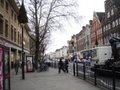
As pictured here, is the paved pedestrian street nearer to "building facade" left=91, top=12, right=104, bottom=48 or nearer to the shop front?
the shop front

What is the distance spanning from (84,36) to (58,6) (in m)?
83.7

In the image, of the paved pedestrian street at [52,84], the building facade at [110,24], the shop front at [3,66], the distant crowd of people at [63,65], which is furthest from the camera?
the building facade at [110,24]

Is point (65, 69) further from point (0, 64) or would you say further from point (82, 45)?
point (82, 45)

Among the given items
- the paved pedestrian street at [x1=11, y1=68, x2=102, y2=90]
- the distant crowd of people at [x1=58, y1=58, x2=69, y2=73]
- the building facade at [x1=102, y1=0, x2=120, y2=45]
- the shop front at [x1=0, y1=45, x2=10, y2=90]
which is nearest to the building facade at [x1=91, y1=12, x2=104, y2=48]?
the building facade at [x1=102, y1=0, x2=120, y2=45]

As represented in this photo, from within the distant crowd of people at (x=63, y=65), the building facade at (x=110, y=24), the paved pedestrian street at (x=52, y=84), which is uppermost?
the building facade at (x=110, y=24)

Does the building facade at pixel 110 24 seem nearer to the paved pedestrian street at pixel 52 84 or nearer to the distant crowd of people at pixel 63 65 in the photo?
the distant crowd of people at pixel 63 65

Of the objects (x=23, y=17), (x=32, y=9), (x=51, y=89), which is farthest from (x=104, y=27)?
(x=51, y=89)

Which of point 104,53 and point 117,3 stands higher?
point 117,3

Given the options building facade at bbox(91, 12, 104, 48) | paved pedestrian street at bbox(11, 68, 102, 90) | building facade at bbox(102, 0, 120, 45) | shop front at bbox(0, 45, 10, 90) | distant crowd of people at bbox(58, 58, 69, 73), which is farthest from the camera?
building facade at bbox(91, 12, 104, 48)

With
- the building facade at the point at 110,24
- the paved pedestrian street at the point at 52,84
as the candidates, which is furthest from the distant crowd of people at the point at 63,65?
the building facade at the point at 110,24

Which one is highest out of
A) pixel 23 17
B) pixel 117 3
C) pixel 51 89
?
pixel 117 3

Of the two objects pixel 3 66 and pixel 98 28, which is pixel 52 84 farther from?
pixel 98 28

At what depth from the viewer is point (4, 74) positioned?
10.6 m

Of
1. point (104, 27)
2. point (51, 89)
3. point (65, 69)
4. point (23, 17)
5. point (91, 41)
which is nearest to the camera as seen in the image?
point (51, 89)
